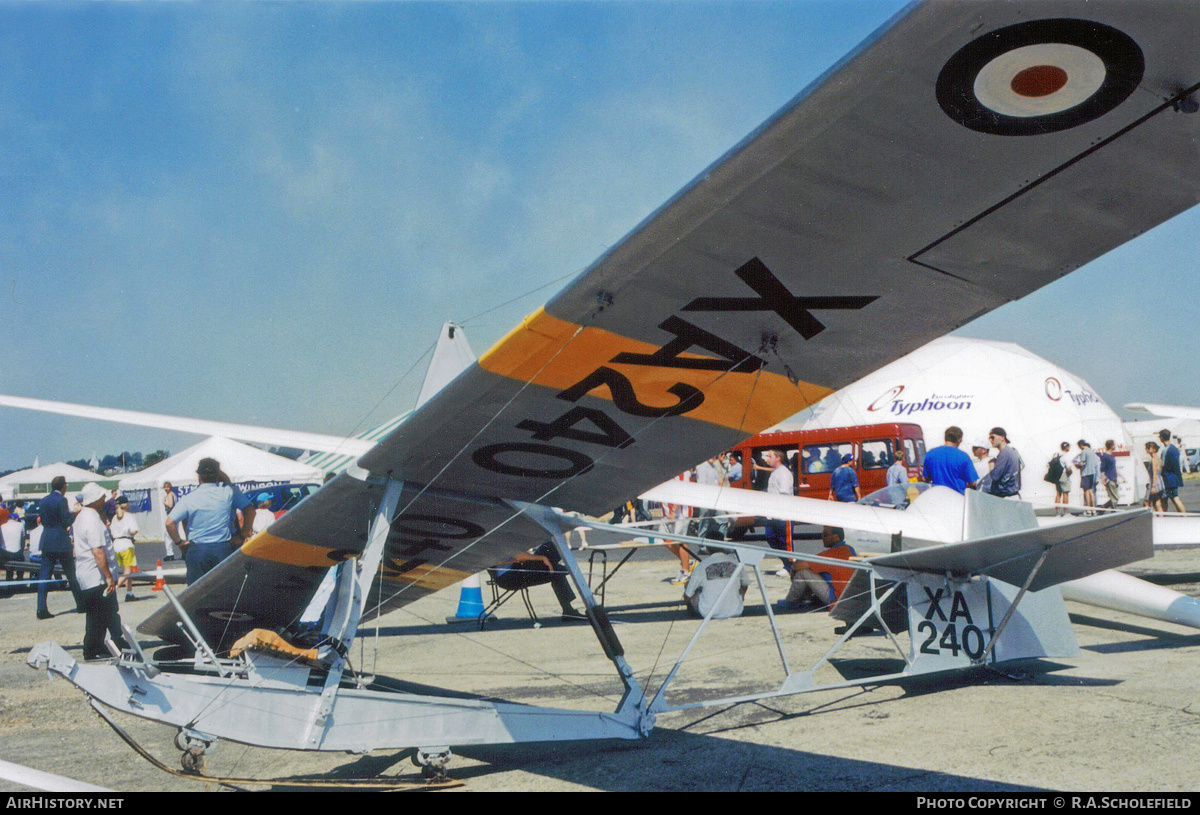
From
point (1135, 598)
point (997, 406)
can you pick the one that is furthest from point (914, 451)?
point (1135, 598)

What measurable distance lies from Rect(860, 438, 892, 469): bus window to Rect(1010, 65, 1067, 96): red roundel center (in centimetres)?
1631

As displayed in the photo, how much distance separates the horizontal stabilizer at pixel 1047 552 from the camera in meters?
4.87

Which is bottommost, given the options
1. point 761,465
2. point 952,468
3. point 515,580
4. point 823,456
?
point 515,580

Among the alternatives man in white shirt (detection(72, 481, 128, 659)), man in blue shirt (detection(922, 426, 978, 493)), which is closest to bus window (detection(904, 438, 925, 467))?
man in blue shirt (detection(922, 426, 978, 493))

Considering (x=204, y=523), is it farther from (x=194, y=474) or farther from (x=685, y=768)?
(x=194, y=474)

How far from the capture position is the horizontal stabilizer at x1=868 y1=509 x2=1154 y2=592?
4871 mm

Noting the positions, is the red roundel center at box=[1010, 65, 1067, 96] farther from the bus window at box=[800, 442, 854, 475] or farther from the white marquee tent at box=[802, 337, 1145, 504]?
the white marquee tent at box=[802, 337, 1145, 504]

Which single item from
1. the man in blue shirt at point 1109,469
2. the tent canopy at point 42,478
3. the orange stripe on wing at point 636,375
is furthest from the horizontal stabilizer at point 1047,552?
the tent canopy at point 42,478

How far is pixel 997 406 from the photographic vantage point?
2598 centimetres

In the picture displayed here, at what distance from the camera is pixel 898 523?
25.6 ft

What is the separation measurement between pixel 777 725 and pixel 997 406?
24260 millimetres

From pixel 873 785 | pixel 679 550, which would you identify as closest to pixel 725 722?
pixel 873 785

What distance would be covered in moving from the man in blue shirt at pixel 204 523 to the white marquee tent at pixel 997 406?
20.9m

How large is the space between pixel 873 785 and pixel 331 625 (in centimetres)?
276
